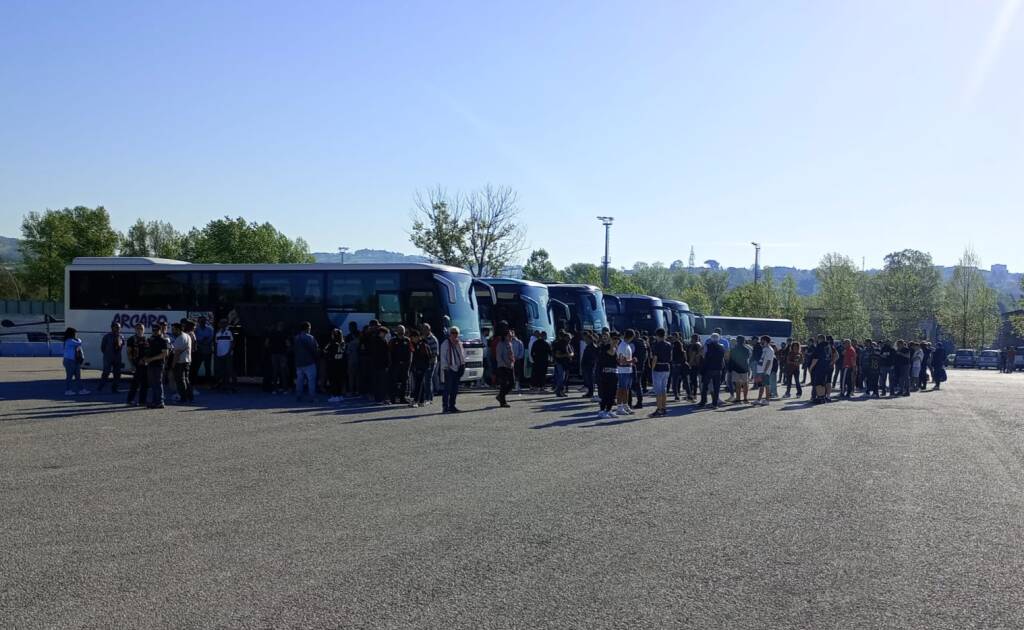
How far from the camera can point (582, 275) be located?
415 feet

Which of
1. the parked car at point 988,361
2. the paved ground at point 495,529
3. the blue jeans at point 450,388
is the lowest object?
the parked car at point 988,361

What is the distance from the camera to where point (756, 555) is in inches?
290

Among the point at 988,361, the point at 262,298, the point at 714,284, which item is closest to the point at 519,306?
the point at 262,298

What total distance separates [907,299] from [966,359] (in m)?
19.1

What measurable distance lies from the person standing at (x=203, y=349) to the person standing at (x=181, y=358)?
9.38 ft

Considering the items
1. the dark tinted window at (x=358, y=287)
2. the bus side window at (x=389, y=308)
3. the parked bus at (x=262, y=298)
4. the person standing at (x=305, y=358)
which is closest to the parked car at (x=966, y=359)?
the parked bus at (x=262, y=298)

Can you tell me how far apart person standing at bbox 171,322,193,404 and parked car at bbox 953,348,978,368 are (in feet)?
218

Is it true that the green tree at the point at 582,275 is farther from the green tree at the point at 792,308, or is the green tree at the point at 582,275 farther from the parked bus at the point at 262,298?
the parked bus at the point at 262,298

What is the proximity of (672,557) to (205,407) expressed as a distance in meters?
13.9

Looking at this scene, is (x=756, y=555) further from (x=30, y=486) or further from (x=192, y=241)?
(x=192, y=241)

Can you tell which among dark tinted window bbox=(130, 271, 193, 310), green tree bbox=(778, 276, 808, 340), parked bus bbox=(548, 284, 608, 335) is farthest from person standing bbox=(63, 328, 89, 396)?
green tree bbox=(778, 276, 808, 340)

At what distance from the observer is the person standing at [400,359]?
2002 centimetres

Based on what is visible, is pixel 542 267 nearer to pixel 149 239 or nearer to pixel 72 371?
pixel 149 239

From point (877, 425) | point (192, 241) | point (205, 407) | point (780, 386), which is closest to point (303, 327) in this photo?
point (205, 407)
